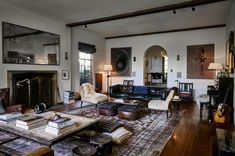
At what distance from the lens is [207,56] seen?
7.18 m

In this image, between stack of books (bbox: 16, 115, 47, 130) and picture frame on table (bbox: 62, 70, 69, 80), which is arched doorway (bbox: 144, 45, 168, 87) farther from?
stack of books (bbox: 16, 115, 47, 130)

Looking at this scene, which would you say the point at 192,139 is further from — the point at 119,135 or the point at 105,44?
the point at 105,44

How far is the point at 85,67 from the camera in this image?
814cm

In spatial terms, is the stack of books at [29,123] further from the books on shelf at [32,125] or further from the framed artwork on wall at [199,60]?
the framed artwork on wall at [199,60]

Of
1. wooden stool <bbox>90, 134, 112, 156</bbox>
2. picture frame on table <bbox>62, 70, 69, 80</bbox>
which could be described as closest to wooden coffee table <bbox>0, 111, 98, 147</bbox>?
wooden stool <bbox>90, 134, 112, 156</bbox>

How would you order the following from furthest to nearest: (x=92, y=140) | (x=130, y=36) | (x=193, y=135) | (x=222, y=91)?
(x=130, y=36) < (x=222, y=91) < (x=193, y=135) < (x=92, y=140)

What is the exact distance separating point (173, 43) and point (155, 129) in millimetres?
5176

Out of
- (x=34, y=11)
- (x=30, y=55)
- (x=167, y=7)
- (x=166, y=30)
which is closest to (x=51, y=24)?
(x=34, y=11)

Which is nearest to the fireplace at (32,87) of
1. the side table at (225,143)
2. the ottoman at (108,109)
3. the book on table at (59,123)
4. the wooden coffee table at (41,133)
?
the ottoman at (108,109)

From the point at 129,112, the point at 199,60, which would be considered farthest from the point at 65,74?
the point at 199,60

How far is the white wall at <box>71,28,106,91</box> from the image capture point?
7.29 metres

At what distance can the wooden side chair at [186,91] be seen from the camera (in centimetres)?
714

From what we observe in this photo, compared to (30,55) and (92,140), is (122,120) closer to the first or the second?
(92,140)

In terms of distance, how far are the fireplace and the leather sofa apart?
226 centimetres
